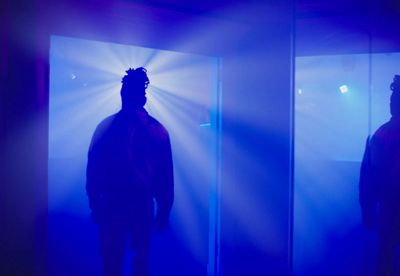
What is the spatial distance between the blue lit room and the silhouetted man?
0.04 feet

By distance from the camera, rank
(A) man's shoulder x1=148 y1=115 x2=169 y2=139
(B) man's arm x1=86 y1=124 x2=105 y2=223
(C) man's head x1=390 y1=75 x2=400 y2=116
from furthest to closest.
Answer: (C) man's head x1=390 y1=75 x2=400 y2=116 < (A) man's shoulder x1=148 y1=115 x2=169 y2=139 < (B) man's arm x1=86 y1=124 x2=105 y2=223

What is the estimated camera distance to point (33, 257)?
3.02 metres

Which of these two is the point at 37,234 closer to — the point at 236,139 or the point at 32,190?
the point at 32,190

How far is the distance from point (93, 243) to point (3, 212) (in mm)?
→ 789

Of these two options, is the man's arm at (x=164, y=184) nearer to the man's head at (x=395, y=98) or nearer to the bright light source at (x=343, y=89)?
the bright light source at (x=343, y=89)

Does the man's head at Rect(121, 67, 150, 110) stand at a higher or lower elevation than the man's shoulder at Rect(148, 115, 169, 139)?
higher

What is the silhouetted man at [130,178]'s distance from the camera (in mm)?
3316

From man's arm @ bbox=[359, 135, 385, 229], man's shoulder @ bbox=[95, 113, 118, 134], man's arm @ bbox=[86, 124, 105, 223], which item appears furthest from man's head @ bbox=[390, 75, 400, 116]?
man's arm @ bbox=[86, 124, 105, 223]

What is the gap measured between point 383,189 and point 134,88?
8.92 feet

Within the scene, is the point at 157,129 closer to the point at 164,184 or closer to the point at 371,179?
the point at 164,184

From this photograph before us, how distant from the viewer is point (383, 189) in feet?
12.9

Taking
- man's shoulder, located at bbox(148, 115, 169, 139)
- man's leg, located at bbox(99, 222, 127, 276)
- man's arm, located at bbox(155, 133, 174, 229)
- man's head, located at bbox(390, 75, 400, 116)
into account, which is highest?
man's head, located at bbox(390, 75, 400, 116)

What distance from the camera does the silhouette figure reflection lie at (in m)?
3.85

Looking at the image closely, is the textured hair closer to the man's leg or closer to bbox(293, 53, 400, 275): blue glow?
the man's leg
